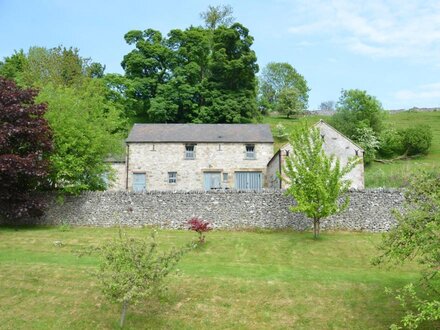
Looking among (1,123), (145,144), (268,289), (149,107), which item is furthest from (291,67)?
(268,289)

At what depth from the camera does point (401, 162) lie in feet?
176

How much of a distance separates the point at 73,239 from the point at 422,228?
756 inches

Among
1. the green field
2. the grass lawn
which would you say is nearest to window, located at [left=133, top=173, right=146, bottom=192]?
the green field

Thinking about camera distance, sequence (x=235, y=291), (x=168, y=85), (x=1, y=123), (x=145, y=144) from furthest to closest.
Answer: (x=168, y=85) < (x=145, y=144) < (x=1, y=123) < (x=235, y=291)

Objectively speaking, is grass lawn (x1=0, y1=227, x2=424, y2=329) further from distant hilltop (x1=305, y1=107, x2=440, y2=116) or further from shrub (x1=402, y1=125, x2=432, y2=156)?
distant hilltop (x1=305, y1=107, x2=440, y2=116)

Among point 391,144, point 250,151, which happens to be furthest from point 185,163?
point 391,144

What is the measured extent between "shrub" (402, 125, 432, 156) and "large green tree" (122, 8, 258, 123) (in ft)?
63.9

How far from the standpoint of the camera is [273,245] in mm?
25078

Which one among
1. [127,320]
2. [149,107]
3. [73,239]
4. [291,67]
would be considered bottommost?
[127,320]

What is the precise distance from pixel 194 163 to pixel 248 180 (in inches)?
199

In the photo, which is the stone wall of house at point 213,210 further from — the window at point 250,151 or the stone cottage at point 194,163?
the window at point 250,151

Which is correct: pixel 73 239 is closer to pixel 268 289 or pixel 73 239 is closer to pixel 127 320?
pixel 127 320

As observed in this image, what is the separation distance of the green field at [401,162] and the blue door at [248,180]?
19.8ft

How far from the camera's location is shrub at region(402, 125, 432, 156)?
55312mm
